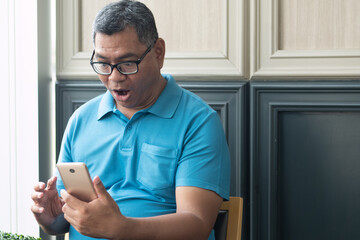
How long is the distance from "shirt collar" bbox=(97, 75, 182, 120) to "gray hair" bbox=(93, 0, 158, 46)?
0.18 meters

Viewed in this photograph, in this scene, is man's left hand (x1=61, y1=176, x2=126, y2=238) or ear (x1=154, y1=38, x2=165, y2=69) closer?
man's left hand (x1=61, y1=176, x2=126, y2=238)

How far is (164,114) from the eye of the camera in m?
1.45

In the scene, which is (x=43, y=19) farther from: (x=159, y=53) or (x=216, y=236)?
(x=216, y=236)

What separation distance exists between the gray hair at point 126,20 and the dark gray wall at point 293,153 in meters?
0.52

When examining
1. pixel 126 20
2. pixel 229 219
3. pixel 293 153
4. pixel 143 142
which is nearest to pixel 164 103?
pixel 143 142

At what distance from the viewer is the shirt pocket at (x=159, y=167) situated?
140cm

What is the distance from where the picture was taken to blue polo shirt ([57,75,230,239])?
4.52 ft

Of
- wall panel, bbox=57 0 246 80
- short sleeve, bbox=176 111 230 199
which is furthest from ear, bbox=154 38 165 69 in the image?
wall panel, bbox=57 0 246 80

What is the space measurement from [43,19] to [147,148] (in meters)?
0.87

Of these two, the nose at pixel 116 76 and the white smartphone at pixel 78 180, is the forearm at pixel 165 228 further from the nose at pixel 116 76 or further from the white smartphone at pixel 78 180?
the nose at pixel 116 76

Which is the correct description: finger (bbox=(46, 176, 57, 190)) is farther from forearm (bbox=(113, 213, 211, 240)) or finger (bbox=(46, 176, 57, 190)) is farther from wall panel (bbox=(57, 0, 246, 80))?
wall panel (bbox=(57, 0, 246, 80))

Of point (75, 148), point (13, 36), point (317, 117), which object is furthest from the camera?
point (13, 36)

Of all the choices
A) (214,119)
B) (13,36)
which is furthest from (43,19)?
(214,119)

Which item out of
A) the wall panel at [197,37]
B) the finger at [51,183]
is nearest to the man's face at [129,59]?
the finger at [51,183]
